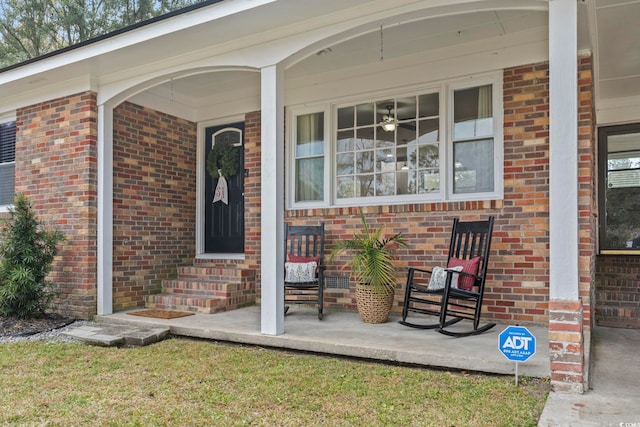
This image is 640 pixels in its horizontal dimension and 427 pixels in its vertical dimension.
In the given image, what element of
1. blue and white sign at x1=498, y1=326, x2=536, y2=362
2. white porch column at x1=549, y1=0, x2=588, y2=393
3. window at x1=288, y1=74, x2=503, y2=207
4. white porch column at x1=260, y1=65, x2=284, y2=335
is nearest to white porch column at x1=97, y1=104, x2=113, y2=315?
window at x1=288, y1=74, x2=503, y2=207

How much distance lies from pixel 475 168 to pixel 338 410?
2.87 m

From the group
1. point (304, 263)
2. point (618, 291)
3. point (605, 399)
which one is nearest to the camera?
point (605, 399)

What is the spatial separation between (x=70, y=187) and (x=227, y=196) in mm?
1825

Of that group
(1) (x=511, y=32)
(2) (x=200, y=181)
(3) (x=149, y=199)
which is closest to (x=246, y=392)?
(3) (x=149, y=199)

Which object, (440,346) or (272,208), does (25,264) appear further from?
(440,346)

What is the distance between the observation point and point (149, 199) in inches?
221

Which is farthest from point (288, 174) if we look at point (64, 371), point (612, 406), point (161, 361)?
point (612, 406)

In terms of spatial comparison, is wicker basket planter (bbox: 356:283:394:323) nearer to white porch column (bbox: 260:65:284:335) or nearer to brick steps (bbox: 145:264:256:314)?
white porch column (bbox: 260:65:284:335)

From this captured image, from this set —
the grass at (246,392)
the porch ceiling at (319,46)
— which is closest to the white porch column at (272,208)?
the grass at (246,392)

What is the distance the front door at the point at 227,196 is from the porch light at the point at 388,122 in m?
1.97

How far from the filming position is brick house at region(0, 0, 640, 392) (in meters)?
3.66

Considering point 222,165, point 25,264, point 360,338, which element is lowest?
point 360,338

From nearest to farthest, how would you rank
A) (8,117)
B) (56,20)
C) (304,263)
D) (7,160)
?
(304,263)
(8,117)
(7,160)
(56,20)

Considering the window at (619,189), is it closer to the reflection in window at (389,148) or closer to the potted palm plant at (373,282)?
the reflection in window at (389,148)
